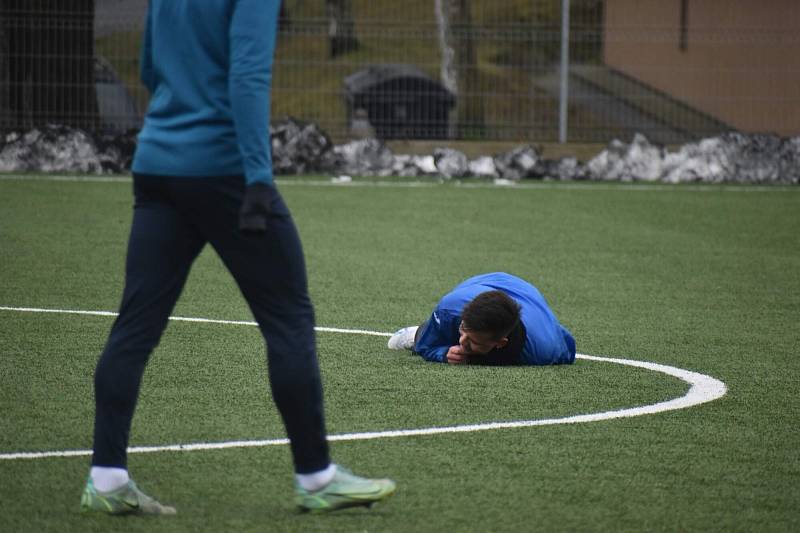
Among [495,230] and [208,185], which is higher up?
[208,185]

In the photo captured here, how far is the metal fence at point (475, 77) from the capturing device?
2000 cm

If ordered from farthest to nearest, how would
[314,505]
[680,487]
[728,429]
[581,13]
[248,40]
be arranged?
[581,13], [728,429], [680,487], [314,505], [248,40]

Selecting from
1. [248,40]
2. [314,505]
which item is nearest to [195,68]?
[248,40]

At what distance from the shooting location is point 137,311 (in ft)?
13.9

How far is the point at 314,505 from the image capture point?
13.9ft

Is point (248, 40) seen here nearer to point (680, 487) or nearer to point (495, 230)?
point (680, 487)

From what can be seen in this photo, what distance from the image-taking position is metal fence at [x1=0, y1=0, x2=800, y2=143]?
20.0m

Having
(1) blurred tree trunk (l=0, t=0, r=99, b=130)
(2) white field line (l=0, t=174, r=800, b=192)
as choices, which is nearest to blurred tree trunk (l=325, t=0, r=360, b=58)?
(2) white field line (l=0, t=174, r=800, b=192)

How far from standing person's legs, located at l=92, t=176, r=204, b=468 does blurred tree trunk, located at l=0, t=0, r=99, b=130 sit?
1613 cm

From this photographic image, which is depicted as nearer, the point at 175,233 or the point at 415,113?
the point at 175,233

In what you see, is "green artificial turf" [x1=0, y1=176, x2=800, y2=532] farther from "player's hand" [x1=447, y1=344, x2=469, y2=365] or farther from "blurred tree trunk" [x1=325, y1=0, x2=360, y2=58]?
"blurred tree trunk" [x1=325, y1=0, x2=360, y2=58]

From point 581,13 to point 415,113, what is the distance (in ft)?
10.2

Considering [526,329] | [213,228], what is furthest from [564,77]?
[213,228]

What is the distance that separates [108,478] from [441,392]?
228cm
